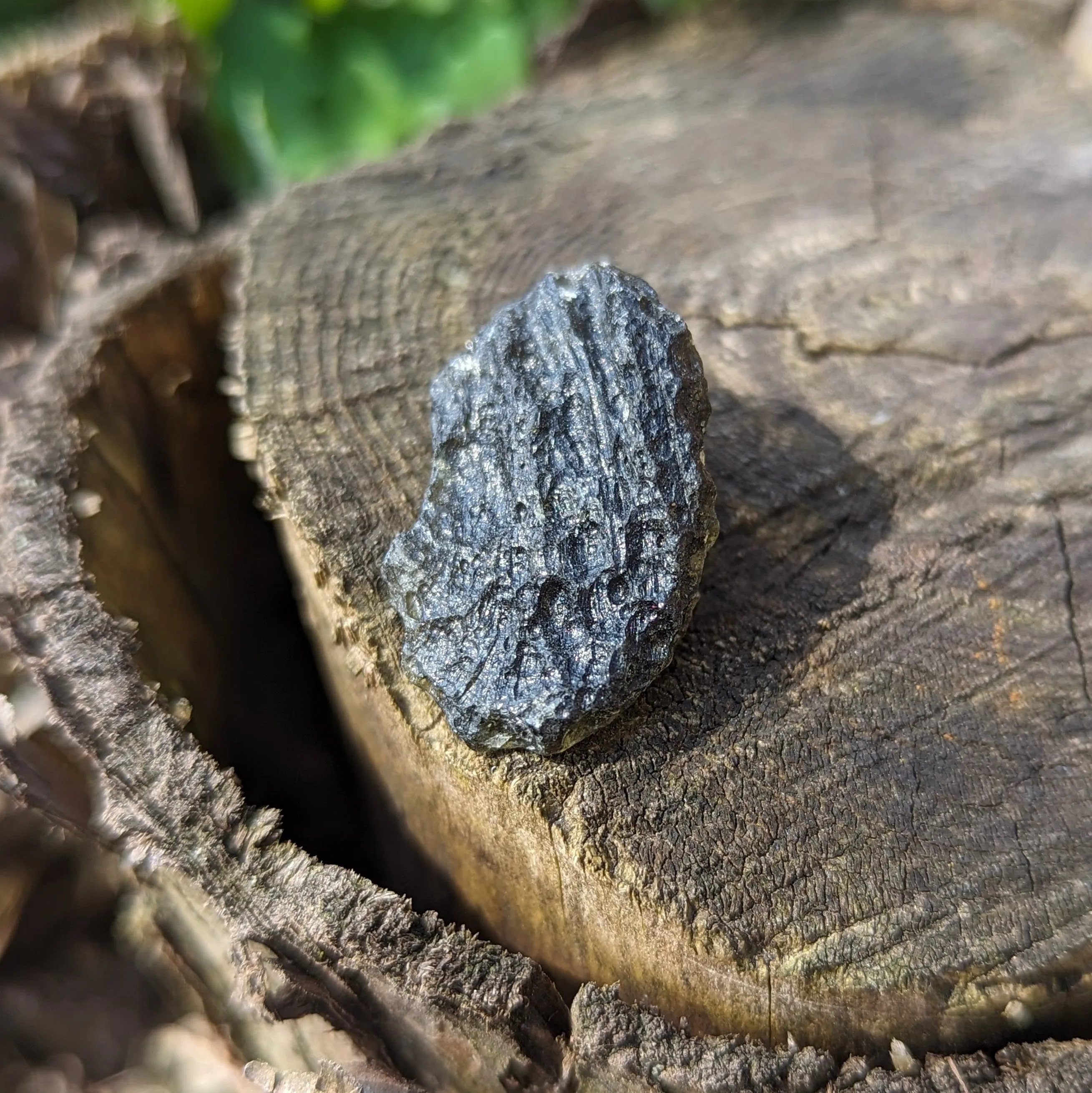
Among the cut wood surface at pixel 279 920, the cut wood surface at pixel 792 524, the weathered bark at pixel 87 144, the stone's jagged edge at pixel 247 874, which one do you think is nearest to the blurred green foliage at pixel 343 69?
the weathered bark at pixel 87 144

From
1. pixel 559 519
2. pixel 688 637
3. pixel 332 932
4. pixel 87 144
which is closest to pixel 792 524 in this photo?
pixel 688 637

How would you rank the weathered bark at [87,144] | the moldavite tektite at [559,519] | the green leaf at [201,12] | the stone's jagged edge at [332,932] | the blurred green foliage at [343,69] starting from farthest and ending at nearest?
the blurred green foliage at [343,69]
the green leaf at [201,12]
the weathered bark at [87,144]
the moldavite tektite at [559,519]
the stone's jagged edge at [332,932]

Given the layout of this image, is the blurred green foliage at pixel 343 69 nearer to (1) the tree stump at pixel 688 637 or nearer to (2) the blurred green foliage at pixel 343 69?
(2) the blurred green foliage at pixel 343 69

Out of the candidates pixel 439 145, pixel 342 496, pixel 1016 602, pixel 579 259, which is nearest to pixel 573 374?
pixel 342 496

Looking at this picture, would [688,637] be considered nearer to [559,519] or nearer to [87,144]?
[559,519]

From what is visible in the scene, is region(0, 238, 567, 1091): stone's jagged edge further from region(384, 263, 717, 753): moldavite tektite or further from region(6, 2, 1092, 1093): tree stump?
region(384, 263, 717, 753): moldavite tektite

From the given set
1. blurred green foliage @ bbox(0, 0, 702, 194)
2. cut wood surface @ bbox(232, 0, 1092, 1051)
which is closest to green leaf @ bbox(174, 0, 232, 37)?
blurred green foliage @ bbox(0, 0, 702, 194)
